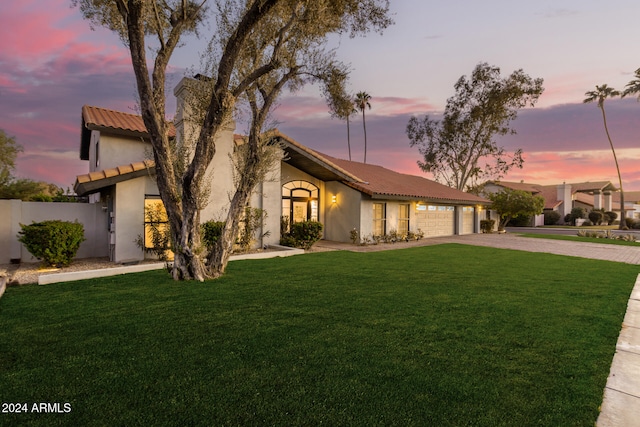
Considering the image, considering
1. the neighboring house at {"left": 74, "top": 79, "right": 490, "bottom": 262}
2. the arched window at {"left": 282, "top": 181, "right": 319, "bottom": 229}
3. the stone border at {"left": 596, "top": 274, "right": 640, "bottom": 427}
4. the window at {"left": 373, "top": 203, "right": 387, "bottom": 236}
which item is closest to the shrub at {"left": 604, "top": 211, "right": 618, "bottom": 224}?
the neighboring house at {"left": 74, "top": 79, "right": 490, "bottom": 262}

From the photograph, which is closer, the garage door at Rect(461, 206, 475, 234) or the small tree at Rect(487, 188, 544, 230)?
the garage door at Rect(461, 206, 475, 234)

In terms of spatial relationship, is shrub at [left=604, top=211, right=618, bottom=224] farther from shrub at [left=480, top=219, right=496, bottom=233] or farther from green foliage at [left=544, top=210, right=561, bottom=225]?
shrub at [left=480, top=219, right=496, bottom=233]

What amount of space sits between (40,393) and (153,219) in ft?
28.6

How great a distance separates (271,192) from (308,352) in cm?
1069

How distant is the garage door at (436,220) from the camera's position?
66.7ft

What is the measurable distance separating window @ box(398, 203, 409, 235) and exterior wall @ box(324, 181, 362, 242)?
3580mm

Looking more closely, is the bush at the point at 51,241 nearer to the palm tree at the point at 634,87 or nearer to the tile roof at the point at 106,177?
the tile roof at the point at 106,177

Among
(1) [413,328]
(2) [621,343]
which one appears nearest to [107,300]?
(1) [413,328]

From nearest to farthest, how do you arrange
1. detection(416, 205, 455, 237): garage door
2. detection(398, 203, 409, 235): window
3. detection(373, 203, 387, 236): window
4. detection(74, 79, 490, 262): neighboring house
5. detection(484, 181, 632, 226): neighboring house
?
1. detection(74, 79, 490, 262): neighboring house
2. detection(373, 203, 387, 236): window
3. detection(398, 203, 409, 235): window
4. detection(416, 205, 455, 237): garage door
5. detection(484, 181, 632, 226): neighboring house

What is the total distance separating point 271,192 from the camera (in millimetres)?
13836

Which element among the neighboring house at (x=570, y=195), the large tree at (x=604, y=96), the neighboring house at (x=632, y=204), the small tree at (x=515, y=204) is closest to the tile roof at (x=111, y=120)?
the small tree at (x=515, y=204)

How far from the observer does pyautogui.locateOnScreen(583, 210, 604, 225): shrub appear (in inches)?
1658

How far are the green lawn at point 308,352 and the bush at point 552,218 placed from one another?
4394cm

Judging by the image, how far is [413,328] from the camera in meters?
4.45
